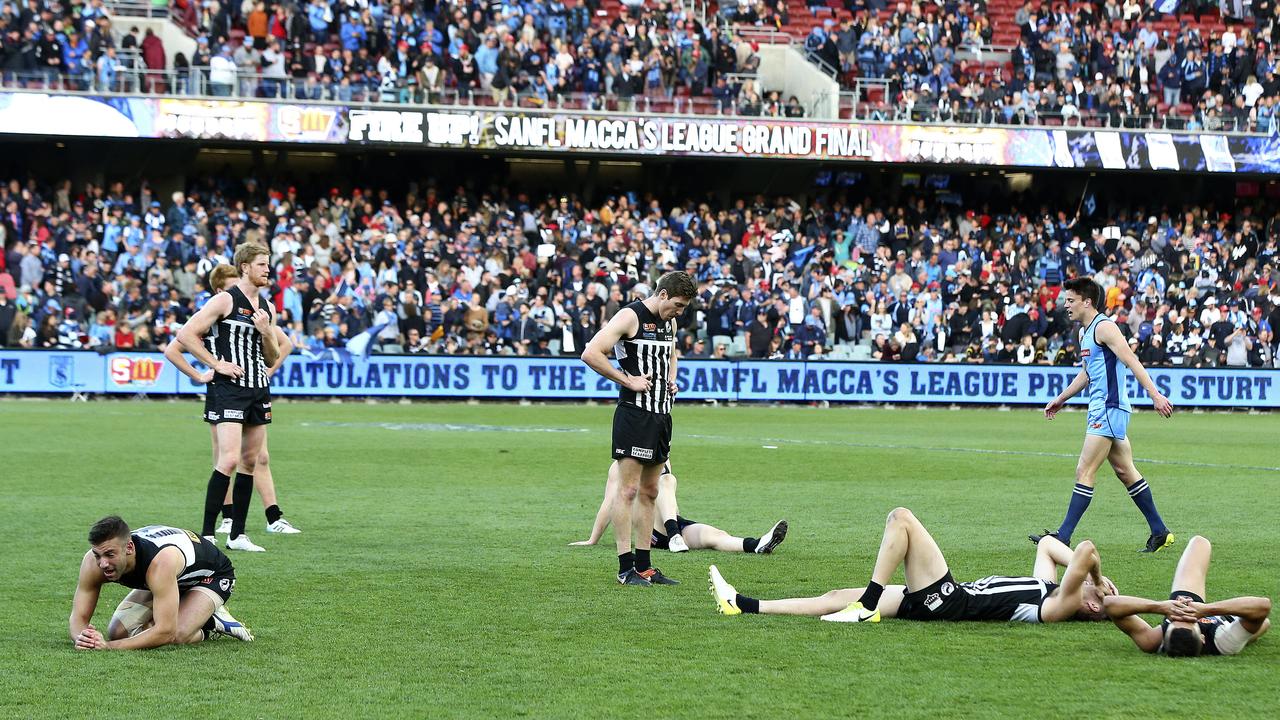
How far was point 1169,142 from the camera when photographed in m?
40.1

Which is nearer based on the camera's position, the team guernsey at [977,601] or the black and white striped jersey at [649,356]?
the team guernsey at [977,601]

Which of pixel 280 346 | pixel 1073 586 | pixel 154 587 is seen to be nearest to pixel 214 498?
pixel 280 346

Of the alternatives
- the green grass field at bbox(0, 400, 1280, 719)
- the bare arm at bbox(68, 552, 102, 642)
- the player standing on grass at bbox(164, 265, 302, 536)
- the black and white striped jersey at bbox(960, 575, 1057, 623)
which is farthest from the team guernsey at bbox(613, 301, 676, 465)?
the bare arm at bbox(68, 552, 102, 642)

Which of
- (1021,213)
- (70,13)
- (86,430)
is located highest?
(70,13)

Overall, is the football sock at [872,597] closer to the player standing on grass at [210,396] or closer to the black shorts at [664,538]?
the black shorts at [664,538]

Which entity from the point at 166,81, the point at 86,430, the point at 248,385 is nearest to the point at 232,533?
the point at 248,385

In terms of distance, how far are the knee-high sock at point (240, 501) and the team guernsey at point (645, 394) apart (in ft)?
10.4

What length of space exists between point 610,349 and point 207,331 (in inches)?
132

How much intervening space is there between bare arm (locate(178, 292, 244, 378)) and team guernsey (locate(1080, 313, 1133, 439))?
20.5 feet

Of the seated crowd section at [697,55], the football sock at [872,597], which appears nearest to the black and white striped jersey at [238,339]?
the football sock at [872,597]

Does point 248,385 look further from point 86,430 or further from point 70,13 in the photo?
point 70,13

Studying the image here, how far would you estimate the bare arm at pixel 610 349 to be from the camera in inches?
369

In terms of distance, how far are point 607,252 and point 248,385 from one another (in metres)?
24.1

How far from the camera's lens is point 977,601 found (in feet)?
27.2
